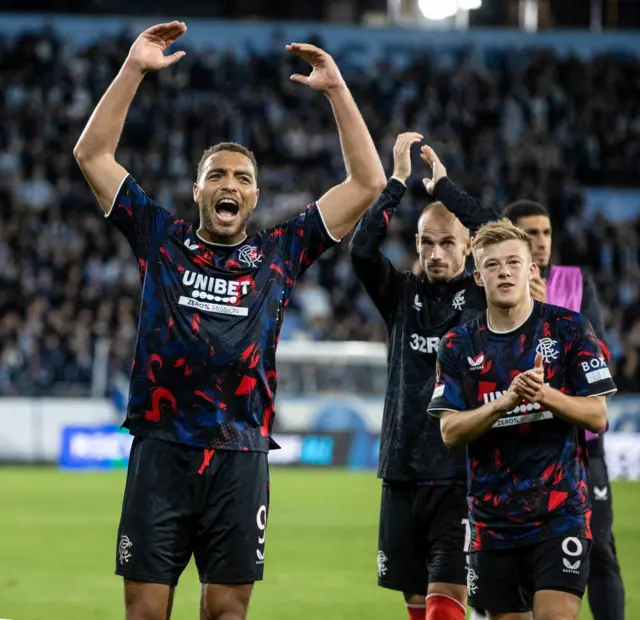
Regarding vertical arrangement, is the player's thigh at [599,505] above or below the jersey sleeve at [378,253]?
below

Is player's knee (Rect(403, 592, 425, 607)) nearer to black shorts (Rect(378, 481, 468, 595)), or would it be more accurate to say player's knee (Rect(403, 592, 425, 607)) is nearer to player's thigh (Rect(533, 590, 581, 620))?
black shorts (Rect(378, 481, 468, 595))

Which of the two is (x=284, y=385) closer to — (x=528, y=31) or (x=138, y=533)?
(x=528, y=31)

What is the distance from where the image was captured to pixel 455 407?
5176mm

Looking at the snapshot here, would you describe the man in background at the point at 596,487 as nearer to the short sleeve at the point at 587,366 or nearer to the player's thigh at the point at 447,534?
the player's thigh at the point at 447,534

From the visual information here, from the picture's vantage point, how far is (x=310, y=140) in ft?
86.3

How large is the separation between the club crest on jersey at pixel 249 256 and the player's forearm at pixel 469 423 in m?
1.03

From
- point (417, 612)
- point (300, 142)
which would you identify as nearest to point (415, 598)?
point (417, 612)

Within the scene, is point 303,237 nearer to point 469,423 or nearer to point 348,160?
point 348,160

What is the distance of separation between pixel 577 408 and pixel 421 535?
4.53 ft

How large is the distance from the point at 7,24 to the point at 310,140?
712 cm

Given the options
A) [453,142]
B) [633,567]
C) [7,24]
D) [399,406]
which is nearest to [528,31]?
[453,142]

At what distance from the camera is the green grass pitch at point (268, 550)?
346 inches

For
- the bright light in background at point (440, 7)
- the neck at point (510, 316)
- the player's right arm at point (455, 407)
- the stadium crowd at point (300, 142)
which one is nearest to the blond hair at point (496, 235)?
the neck at point (510, 316)

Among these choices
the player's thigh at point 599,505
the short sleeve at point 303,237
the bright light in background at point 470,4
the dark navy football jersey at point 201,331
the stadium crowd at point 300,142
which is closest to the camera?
the dark navy football jersey at point 201,331
